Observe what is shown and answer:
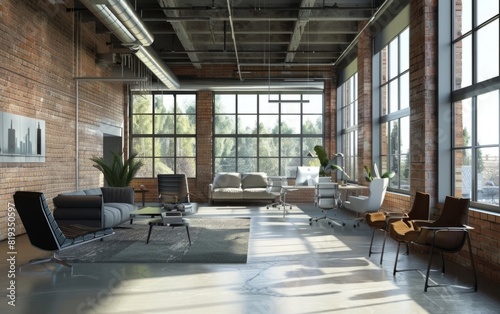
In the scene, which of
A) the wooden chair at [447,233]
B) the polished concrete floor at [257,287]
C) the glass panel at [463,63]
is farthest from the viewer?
the glass panel at [463,63]

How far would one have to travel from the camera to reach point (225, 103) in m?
16.2

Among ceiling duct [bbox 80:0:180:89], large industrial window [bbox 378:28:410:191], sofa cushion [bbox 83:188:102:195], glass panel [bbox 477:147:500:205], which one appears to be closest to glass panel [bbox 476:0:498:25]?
glass panel [bbox 477:147:500:205]

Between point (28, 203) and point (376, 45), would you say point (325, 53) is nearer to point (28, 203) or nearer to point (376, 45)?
point (376, 45)

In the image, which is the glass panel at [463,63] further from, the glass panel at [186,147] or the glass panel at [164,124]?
the glass panel at [164,124]

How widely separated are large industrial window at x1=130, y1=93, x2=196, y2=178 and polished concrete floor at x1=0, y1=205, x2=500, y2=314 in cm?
900

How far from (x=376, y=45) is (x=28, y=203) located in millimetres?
7994

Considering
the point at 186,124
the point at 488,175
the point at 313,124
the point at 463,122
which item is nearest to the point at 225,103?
the point at 186,124

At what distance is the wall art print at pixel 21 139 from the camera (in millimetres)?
7738

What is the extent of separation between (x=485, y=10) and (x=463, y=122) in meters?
1.36

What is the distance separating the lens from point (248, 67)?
1594 cm

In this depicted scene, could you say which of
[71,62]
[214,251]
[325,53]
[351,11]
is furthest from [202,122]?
[214,251]

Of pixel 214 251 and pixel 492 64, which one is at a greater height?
pixel 492 64

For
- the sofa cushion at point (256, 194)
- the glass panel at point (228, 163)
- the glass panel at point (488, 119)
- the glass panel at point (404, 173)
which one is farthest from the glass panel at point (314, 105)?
the glass panel at point (488, 119)

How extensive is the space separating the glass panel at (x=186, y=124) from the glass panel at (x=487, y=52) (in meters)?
10.9
